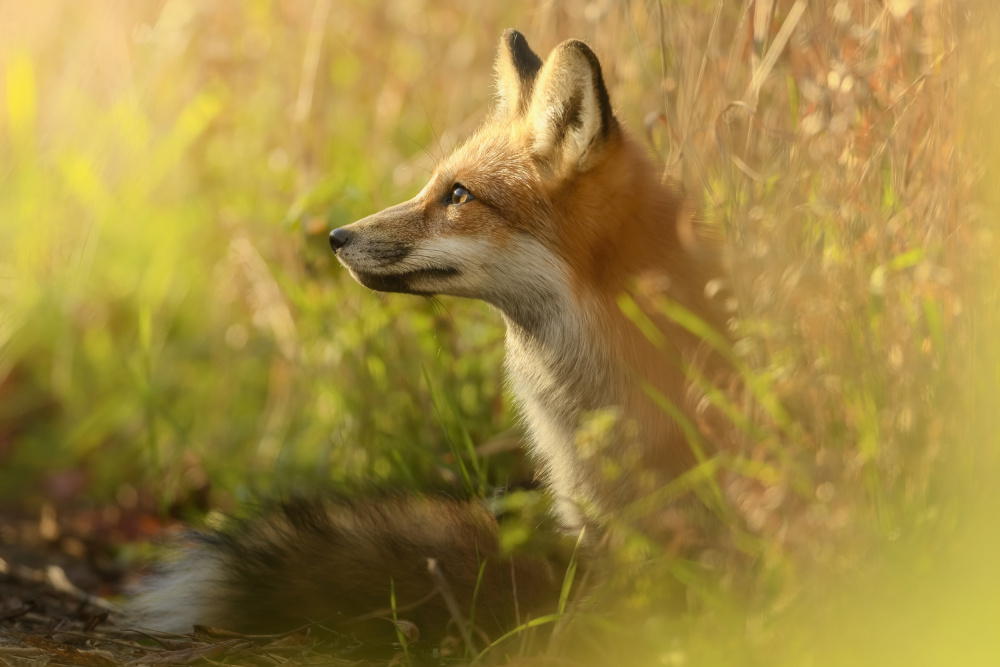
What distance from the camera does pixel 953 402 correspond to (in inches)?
82.0

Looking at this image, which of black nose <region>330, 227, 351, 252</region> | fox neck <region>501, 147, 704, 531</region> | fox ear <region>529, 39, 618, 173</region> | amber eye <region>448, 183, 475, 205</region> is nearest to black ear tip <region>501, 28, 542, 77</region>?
fox ear <region>529, 39, 618, 173</region>

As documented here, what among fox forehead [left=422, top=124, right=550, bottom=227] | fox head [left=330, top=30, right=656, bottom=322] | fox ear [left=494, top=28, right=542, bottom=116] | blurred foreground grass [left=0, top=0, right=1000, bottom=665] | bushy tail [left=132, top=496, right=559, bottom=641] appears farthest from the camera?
fox ear [left=494, top=28, right=542, bottom=116]

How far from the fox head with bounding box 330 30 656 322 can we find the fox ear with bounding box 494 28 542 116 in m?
0.13

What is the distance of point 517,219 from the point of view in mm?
2994

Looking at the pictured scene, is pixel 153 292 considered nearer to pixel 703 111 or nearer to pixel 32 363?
pixel 32 363

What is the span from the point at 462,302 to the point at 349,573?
188cm

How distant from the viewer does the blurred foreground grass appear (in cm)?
201

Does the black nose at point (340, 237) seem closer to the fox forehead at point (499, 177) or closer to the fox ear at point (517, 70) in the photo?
the fox forehead at point (499, 177)

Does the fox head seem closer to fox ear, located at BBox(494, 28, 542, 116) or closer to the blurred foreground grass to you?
fox ear, located at BBox(494, 28, 542, 116)

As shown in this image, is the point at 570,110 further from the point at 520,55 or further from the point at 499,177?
the point at 520,55

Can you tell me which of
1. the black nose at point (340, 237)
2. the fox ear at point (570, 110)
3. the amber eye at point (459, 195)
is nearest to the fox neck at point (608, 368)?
the fox ear at point (570, 110)

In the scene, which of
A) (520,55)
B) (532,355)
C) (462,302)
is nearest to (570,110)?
(520,55)

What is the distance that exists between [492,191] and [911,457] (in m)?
1.65

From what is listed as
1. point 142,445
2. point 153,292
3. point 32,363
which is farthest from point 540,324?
point 32,363
